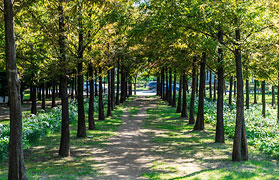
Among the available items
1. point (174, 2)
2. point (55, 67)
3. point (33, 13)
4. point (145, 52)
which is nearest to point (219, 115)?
point (174, 2)

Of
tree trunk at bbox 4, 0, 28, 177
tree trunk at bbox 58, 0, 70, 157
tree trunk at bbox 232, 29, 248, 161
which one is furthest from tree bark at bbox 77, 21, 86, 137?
tree trunk at bbox 232, 29, 248, 161

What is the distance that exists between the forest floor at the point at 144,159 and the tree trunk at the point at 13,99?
1.14m

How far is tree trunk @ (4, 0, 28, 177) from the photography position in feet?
24.1

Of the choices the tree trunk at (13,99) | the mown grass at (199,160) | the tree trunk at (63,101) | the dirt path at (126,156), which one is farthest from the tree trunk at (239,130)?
the tree trunk at (13,99)

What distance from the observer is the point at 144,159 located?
1123 centimetres

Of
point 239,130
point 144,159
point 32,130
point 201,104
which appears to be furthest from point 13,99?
point 201,104

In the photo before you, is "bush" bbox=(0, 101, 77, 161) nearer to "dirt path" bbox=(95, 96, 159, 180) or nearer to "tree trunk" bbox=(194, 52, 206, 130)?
"dirt path" bbox=(95, 96, 159, 180)

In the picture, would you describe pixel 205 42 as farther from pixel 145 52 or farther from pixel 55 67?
pixel 145 52

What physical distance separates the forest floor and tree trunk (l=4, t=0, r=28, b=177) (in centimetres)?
114

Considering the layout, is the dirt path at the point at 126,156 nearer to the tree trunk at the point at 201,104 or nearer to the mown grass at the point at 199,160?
the mown grass at the point at 199,160

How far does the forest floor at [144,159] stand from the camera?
900 centimetres

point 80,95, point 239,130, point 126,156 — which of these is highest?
point 80,95

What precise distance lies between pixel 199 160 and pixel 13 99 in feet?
22.1

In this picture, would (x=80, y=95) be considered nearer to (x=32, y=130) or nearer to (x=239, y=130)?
(x=32, y=130)
